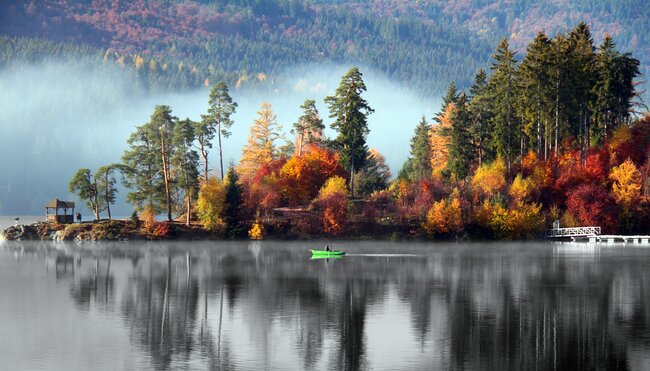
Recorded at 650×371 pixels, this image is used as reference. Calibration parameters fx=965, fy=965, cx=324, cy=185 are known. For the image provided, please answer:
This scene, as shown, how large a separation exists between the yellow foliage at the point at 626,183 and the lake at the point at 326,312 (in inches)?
1283

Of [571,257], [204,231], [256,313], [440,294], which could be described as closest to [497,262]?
[571,257]

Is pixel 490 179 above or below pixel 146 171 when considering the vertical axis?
below

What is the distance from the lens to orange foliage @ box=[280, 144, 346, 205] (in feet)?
465

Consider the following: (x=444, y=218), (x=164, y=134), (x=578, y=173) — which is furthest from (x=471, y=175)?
(x=164, y=134)

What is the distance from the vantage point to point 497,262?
94000 millimetres

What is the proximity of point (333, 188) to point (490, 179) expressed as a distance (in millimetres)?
21802

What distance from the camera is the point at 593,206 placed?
131625 mm

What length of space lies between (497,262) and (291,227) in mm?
47104

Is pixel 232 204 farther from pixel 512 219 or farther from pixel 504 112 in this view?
pixel 504 112

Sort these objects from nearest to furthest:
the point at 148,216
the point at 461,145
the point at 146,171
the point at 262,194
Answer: the point at 148,216
the point at 262,194
the point at 461,145
the point at 146,171

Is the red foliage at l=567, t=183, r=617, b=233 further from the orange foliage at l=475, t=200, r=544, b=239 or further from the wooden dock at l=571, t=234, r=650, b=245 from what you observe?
the orange foliage at l=475, t=200, r=544, b=239

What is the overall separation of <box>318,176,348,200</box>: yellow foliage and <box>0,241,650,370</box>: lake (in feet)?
110

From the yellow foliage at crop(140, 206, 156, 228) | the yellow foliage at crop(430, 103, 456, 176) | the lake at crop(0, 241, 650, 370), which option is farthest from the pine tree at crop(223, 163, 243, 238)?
the yellow foliage at crop(430, 103, 456, 176)

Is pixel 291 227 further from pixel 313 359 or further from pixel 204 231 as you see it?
pixel 313 359
